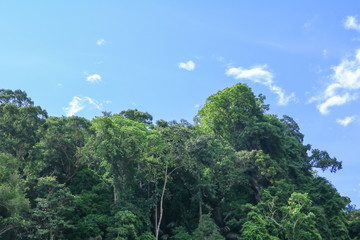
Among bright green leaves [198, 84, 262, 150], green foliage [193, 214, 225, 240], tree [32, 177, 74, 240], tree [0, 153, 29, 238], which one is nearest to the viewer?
tree [0, 153, 29, 238]

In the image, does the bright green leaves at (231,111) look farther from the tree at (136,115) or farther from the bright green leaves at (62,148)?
the bright green leaves at (62,148)

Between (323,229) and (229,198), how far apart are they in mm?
7069

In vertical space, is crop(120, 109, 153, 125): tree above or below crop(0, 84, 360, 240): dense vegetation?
above

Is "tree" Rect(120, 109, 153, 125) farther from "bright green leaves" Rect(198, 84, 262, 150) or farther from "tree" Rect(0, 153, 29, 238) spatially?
"tree" Rect(0, 153, 29, 238)

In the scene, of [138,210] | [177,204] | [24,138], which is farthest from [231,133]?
[24,138]

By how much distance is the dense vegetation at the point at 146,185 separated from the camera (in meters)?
20.2

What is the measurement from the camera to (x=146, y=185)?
26.0 meters

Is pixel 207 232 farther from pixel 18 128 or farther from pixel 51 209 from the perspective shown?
pixel 18 128

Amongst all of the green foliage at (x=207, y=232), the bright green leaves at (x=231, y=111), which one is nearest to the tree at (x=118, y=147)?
the green foliage at (x=207, y=232)

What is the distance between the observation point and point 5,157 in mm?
19406

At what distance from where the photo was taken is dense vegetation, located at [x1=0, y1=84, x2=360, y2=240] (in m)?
20.2

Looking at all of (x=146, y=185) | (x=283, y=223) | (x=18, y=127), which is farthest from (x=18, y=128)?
(x=283, y=223)

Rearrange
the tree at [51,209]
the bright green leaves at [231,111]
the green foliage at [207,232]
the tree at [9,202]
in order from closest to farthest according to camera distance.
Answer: the tree at [9,202]
the tree at [51,209]
the green foliage at [207,232]
the bright green leaves at [231,111]

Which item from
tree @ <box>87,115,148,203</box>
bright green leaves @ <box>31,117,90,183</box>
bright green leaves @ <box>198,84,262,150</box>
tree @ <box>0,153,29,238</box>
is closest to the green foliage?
tree @ <box>87,115,148,203</box>
